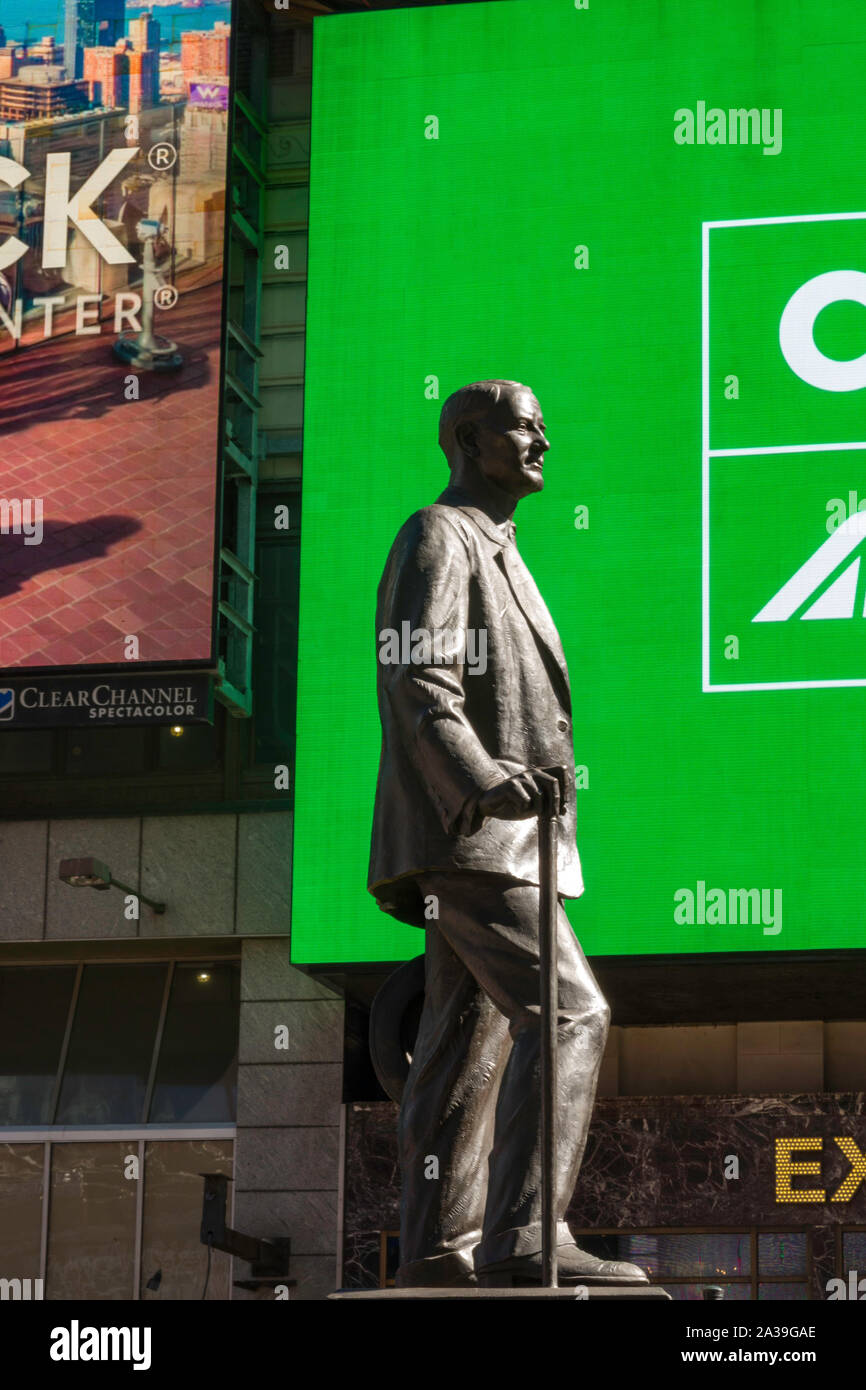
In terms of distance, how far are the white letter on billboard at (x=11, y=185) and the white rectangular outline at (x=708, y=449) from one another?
6619 mm

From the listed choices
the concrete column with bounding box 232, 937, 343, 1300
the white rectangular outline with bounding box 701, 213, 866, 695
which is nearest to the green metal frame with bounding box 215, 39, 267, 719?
the concrete column with bounding box 232, 937, 343, 1300

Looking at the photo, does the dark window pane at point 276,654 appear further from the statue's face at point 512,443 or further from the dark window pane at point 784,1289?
the statue's face at point 512,443

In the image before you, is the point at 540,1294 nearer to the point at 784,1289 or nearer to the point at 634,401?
the point at 784,1289

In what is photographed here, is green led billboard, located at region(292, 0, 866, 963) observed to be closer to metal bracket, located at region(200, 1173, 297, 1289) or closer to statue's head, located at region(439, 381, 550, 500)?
metal bracket, located at region(200, 1173, 297, 1289)

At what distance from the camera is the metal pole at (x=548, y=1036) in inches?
242

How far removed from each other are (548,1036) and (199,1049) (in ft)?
50.9

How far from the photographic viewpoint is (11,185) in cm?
2277

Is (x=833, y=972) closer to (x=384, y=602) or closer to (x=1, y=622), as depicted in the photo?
(x=1, y=622)

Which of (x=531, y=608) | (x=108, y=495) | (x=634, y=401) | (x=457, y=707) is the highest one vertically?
(x=634, y=401)

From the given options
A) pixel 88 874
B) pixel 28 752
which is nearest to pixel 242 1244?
pixel 88 874

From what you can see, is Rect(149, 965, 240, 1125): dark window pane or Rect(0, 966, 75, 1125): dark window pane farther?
Rect(0, 966, 75, 1125): dark window pane

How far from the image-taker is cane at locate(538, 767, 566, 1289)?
6148mm

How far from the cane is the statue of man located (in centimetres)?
10
